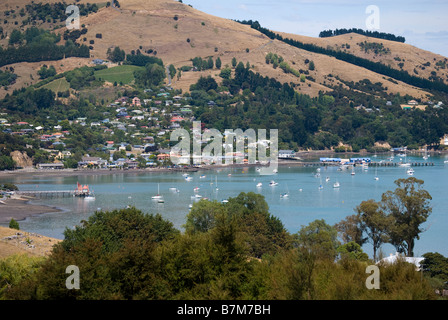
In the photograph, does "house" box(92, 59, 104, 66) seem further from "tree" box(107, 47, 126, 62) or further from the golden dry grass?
the golden dry grass

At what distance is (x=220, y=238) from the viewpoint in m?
16.1

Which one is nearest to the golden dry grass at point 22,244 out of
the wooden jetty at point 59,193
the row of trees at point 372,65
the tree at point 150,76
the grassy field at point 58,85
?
the wooden jetty at point 59,193

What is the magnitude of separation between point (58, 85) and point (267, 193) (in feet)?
209

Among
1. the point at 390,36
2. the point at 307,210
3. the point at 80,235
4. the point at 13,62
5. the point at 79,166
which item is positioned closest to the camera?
the point at 80,235

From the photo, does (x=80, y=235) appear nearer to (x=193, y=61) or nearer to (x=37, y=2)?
(x=193, y=61)

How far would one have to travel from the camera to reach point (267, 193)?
53.4 m

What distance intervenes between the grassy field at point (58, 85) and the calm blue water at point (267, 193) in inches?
1641

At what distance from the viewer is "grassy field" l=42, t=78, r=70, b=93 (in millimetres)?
106125

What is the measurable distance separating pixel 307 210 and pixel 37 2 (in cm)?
11500

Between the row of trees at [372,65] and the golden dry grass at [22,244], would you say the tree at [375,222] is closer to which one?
the golden dry grass at [22,244]

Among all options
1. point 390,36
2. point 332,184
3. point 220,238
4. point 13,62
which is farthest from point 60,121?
point 390,36

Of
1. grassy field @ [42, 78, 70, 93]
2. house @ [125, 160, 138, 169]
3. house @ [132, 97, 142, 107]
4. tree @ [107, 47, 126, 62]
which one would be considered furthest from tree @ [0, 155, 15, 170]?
tree @ [107, 47, 126, 62]

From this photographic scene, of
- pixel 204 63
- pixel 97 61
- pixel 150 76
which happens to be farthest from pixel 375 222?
pixel 97 61

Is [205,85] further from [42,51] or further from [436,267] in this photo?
[436,267]
